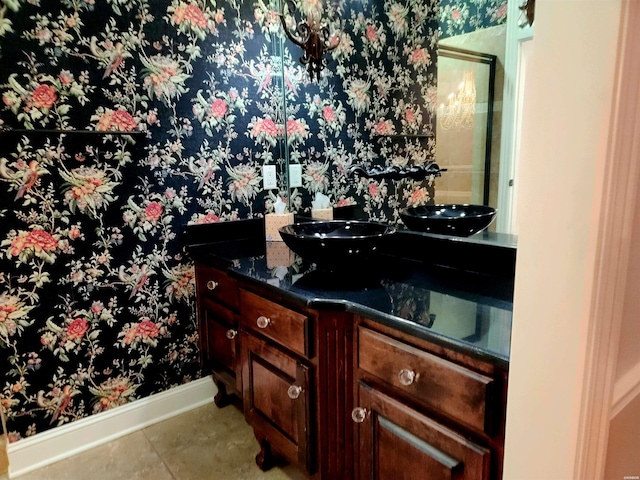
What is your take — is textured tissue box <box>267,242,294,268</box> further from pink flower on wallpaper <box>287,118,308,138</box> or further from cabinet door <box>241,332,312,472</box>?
pink flower on wallpaper <box>287,118,308,138</box>

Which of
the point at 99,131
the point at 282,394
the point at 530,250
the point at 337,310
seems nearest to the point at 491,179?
the point at 337,310

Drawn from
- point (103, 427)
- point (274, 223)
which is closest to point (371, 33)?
point (274, 223)

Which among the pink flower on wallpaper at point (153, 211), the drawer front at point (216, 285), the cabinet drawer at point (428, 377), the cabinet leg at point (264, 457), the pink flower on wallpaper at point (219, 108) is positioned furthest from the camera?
the pink flower on wallpaper at point (219, 108)

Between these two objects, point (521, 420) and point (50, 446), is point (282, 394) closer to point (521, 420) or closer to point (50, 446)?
point (521, 420)

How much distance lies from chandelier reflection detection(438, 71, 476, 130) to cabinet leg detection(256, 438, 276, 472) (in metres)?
1.46

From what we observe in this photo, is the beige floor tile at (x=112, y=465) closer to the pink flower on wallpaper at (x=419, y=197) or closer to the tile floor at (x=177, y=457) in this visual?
the tile floor at (x=177, y=457)

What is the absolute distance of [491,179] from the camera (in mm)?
1568

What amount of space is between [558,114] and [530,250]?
20 centimetres

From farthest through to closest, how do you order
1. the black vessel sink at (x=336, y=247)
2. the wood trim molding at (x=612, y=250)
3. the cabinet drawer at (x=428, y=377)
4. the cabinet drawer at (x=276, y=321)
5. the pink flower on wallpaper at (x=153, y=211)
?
the pink flower on wallpaper at (x=153, y=211) → the black vessel sink at (x=336, y=247) → the cabinet drawer at (x=276, y=321) → the cabinet drawer at (x=428, y=377) → the wood trim molding at (x=612, y=250)

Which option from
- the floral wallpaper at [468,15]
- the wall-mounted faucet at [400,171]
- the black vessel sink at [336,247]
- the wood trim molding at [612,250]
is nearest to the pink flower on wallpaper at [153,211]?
the black vessel sink at [336,247]

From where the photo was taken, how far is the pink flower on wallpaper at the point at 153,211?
199cm

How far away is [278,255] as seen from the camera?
1.94 m

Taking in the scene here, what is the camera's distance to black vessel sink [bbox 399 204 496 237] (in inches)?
63.9

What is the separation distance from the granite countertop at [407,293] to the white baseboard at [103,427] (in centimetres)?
73
